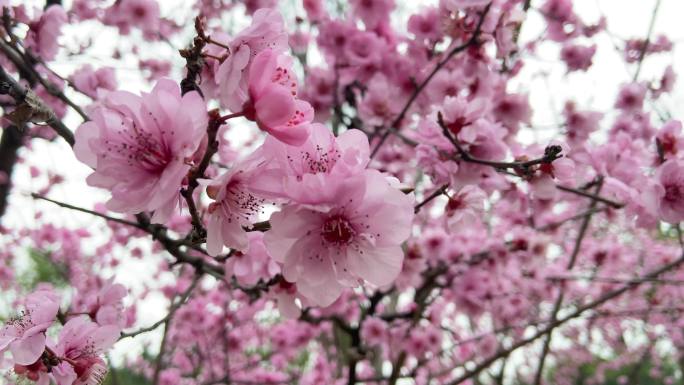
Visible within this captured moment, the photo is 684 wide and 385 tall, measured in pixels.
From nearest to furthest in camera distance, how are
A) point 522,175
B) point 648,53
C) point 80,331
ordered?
point 80,331
point 522,175
point 648,53

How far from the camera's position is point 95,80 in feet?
7.84

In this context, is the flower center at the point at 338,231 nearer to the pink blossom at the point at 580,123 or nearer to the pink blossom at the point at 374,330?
the pink blossom at the point at 580,123

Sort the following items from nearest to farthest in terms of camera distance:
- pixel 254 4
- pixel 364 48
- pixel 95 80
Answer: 1. pixel 95 80
2. pixel 364 48
3. pixel 254 4

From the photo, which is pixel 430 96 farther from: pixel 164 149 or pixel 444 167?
pixel 164 149

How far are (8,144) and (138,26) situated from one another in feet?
3.74

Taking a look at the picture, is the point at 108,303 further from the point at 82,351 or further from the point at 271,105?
the point at 271,105

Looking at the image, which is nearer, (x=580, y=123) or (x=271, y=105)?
(x=271, y=105)

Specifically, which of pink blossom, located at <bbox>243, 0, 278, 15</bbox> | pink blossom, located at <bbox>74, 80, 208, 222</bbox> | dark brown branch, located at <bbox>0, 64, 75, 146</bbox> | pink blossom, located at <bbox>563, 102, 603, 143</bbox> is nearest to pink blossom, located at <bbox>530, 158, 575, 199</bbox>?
pink blossom, located at <bbox>74, 80, 208, 222</bbox>

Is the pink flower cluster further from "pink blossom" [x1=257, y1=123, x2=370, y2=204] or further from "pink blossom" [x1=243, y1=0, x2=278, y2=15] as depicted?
"pink blossom" [x1=243, y1=0, x2=278, y2=15]

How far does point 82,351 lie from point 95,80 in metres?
1.65

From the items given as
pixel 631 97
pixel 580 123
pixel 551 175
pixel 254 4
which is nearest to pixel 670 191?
pixel 551 175

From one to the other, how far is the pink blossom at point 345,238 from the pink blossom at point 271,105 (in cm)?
12

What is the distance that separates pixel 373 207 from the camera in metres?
0.86

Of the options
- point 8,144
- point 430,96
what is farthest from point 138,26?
point 430,96
